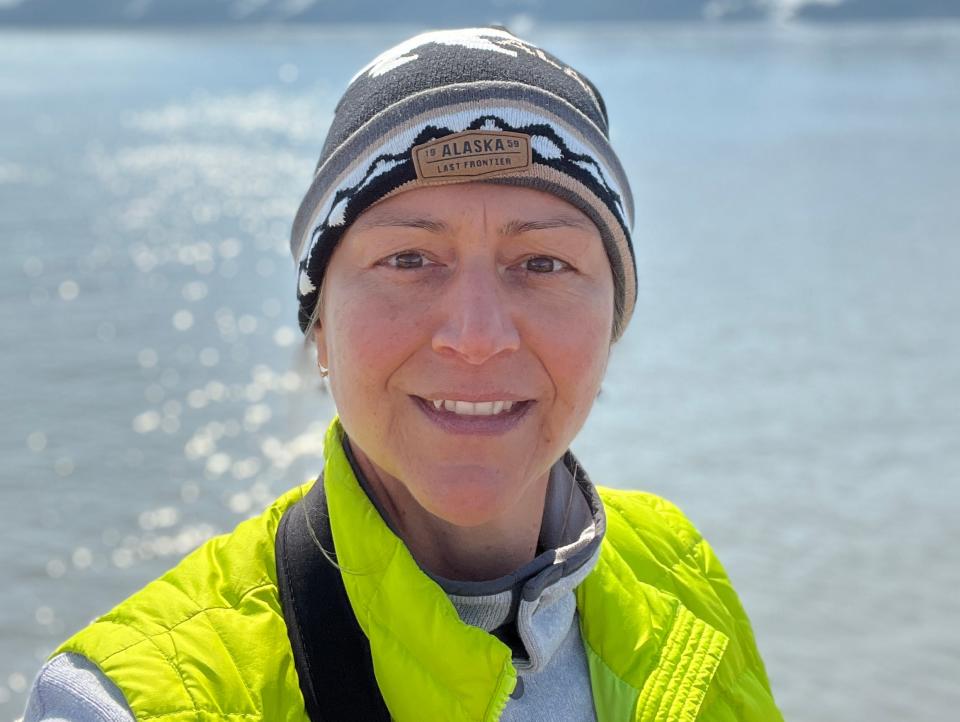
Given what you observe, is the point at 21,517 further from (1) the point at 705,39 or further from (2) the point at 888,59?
(1) the point at 705,39

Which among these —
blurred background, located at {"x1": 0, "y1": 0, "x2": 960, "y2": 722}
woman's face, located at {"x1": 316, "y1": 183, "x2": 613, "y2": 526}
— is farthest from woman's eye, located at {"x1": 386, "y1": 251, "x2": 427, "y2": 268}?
blurred background, located at {"x1": 0, "y1": 0, "x2": 960, "y2": 722}

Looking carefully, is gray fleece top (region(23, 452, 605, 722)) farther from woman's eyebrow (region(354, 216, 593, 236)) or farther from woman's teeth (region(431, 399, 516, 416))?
woman's eyebrow (region(354, 216, 593, 236))

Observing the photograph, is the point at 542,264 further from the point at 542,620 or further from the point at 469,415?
the point at 542,620

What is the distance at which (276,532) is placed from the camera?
1834mm

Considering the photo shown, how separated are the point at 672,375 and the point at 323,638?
7.26 m

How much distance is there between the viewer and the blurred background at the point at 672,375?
19.7 ft

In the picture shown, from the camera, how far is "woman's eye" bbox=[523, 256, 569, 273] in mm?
1773

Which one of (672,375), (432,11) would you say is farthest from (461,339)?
(432,11)

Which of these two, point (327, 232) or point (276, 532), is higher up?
point (327, 232)

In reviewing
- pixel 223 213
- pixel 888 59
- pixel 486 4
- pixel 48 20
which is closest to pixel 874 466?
pixel 223 213

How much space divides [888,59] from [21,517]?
37.5 m

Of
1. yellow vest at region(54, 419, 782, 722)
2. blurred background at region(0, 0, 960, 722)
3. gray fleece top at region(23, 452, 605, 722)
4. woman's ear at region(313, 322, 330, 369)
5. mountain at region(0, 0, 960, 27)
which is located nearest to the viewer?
yellow vest at region(54, 419, 782, 722)

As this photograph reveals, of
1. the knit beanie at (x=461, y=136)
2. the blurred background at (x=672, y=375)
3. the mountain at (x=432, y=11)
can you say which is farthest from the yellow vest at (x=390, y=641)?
the mountain at (x=432, y=11)

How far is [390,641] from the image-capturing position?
1680mm
